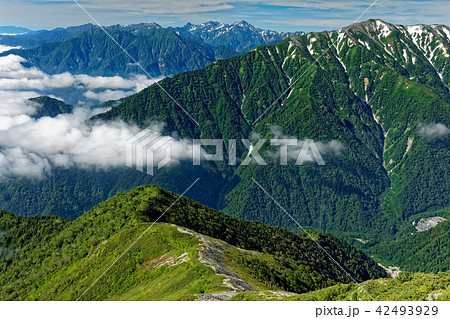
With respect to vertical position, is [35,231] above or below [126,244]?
below

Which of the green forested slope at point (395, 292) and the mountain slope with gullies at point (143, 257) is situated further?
the mountain slope with gullies at point (143, 257)

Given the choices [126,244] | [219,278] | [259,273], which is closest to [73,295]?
[126,244]

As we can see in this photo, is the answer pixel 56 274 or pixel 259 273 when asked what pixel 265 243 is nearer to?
pixel 259 273

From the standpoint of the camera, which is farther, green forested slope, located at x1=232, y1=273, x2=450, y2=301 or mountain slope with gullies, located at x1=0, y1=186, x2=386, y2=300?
mountain slope with gullies, located at x1=0, y1=186, x2=386, y2=300

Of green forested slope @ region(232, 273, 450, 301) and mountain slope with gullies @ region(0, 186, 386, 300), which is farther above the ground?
green forested slope @ region(232, 273, 450, 301)

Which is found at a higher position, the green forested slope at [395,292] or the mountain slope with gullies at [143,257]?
the green forested slope at [395,292]

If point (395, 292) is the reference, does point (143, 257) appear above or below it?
below

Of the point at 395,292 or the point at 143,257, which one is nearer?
the point at 395,292
